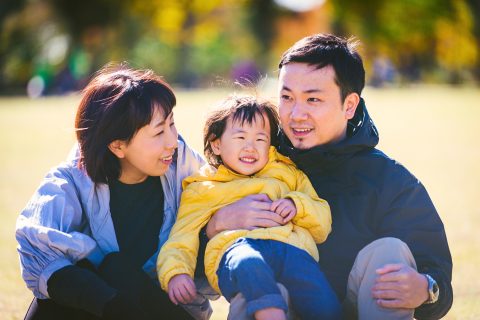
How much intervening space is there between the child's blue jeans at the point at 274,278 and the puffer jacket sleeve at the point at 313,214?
17 cm

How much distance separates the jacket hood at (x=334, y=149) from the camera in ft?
11.8

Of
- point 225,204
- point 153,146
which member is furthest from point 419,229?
point 153,146

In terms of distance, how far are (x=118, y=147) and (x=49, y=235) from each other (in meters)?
0.69

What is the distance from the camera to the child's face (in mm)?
3588

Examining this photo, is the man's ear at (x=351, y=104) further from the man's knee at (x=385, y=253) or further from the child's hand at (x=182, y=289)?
the child's hand at (x=182, y=289)

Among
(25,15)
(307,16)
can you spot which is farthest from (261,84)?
(307,16)

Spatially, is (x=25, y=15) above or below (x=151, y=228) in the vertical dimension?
above

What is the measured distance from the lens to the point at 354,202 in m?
3.57

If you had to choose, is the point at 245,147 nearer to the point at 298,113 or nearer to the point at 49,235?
the point at 298,113

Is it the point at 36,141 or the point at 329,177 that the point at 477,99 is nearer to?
the point at 36,141

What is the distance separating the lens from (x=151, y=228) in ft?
12.5

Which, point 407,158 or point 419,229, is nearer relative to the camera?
point 419,229

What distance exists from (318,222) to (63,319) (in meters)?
1.39

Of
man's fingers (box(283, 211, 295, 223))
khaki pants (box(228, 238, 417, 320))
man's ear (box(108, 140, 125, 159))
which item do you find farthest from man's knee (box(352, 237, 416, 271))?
man's ear (box(108, 140, 125, 159))
